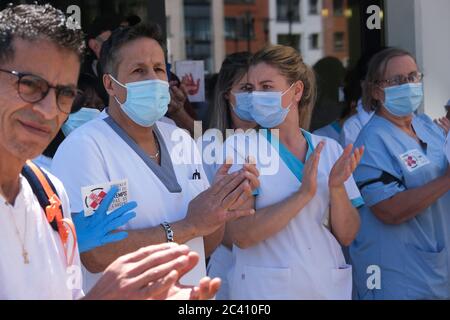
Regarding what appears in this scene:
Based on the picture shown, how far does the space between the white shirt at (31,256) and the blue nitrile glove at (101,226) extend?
1.00 ft

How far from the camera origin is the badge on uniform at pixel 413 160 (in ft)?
9.43

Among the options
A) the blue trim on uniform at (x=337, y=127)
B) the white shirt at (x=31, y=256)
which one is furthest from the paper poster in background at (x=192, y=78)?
the white shirt at (x=31, y=256)

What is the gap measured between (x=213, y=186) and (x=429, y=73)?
2.20 metres

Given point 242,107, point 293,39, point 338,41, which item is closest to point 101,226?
point 242,107

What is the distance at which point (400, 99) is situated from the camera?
9.87 ft

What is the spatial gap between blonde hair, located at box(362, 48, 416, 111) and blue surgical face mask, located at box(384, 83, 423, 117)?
58 mm

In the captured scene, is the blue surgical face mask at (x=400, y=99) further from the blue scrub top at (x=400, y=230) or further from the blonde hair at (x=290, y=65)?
the blonde hair at (x=290, y=65)

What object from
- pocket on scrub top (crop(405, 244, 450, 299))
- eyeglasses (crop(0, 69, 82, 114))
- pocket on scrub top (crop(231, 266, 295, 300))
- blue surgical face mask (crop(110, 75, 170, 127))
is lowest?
pocket on scrub top (crop(405, 244, 450, 299))

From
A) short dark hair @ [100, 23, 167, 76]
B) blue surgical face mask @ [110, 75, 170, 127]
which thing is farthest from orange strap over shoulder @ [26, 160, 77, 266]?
short dark hair @ [100, 23, 167, 76]

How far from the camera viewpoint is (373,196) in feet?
9.31

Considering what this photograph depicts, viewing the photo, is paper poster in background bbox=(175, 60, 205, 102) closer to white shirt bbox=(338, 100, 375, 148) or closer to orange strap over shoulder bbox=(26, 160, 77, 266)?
white shirt bbox=(338, 100, 375, 148)

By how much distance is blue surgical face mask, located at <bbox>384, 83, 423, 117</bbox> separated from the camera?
9.87ft

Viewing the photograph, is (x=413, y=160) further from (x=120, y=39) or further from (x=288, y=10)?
(x=288, y=10)
